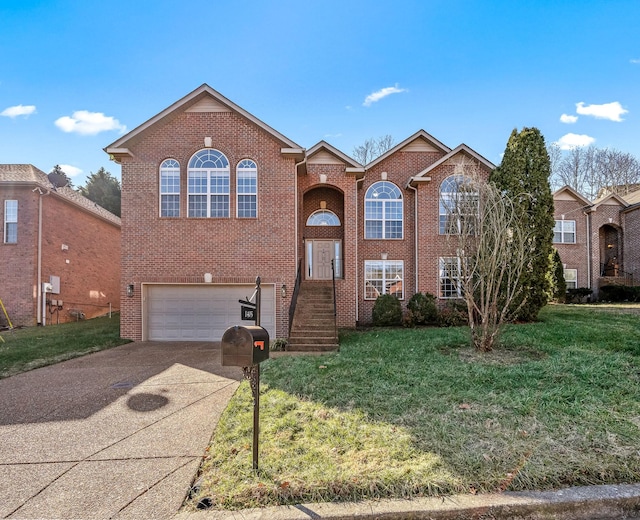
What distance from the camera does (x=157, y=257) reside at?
1112 centimetres

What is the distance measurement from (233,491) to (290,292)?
27.4ft

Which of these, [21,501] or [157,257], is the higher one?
[157,257]

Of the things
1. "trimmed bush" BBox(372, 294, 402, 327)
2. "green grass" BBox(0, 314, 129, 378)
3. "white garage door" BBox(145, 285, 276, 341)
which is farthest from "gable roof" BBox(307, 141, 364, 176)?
"green grass" BBox(0, 314, 129, 378)

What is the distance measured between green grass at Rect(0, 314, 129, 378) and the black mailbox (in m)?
6.92

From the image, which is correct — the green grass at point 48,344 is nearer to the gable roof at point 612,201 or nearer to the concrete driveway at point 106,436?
the concrete driveway at point 106,436

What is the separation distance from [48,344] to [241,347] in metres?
10.2

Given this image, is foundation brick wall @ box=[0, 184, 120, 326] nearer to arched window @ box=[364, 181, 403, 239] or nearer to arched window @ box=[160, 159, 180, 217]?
arched window @ box=[160, 159, 180, 217]

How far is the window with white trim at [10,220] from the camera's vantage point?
1436cm

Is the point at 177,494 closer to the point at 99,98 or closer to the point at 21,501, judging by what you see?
the point at 21,501

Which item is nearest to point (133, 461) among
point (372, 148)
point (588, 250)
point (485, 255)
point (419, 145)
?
point (485, 255)

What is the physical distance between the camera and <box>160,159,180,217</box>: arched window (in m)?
11.3

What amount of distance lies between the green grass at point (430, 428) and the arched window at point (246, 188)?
5832 millimetres

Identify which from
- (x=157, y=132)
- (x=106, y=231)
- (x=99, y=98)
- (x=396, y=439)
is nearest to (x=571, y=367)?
(x=396, y=439)

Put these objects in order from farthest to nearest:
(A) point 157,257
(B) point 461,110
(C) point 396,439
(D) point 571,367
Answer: (B) point 461,110 < (A) point 157,257 < (D) point 571,367 < (C) point 396,439
